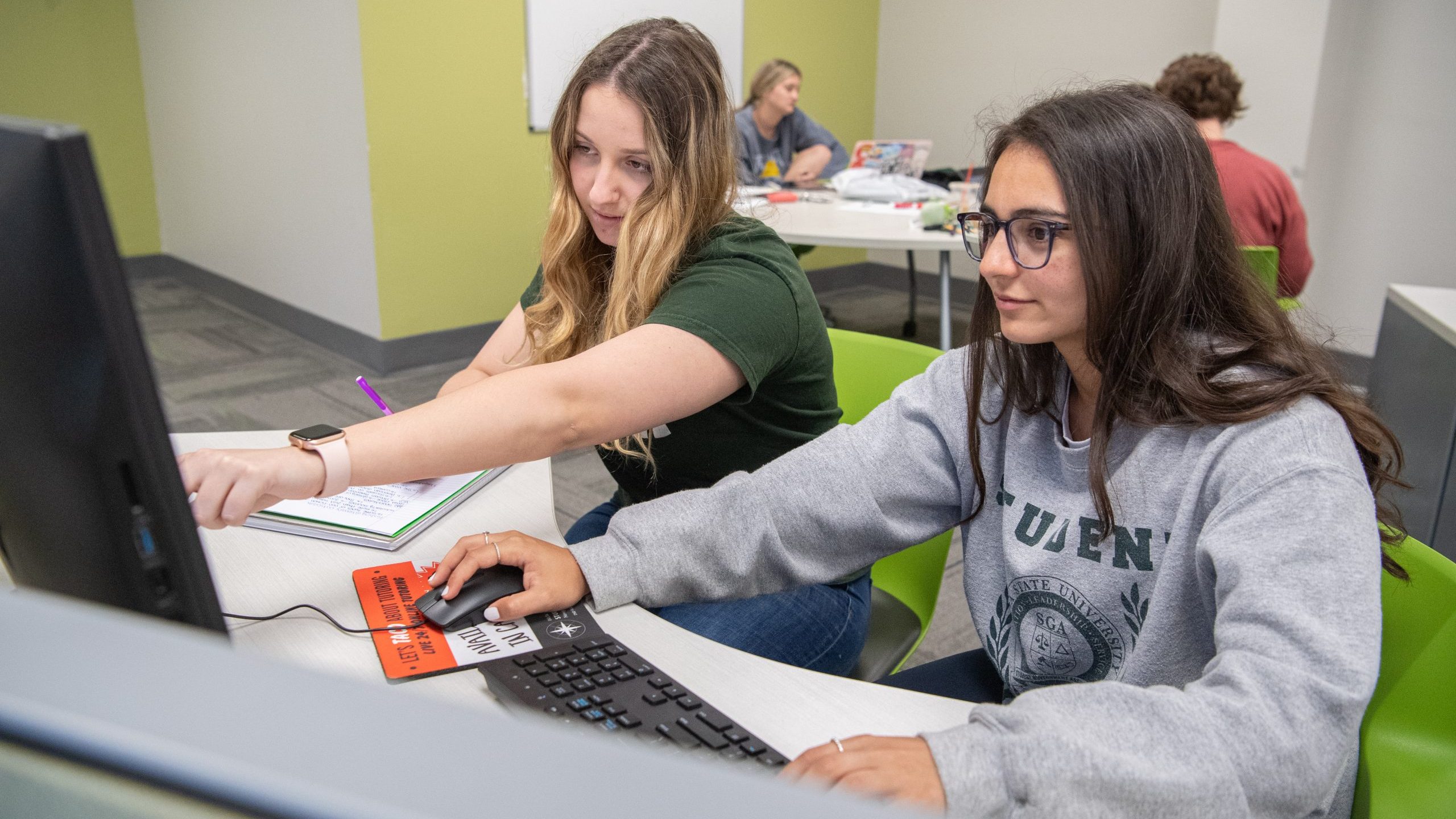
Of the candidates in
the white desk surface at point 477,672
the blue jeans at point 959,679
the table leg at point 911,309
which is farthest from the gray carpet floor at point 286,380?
the white desk surface at point 477,672

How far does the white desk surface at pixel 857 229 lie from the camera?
129 inches

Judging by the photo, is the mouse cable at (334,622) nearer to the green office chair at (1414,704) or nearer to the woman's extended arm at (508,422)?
the woman's extended arm at (508,422)

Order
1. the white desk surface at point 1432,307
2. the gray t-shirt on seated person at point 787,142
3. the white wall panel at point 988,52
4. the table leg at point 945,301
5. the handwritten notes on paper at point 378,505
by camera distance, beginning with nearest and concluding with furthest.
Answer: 1. the handwritten notes on paper at point 378,505
2. the white desk surface at point 1432,307
3. the table leg at point 945,301
4. the white wall panel at point 988,52
5. the gray t-shirt on seated person at point 787,142

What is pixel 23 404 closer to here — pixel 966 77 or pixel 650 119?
pixel 650 119

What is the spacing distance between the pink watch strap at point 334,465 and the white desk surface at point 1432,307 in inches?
86.1

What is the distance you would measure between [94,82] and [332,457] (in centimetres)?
521

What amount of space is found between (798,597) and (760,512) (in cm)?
16

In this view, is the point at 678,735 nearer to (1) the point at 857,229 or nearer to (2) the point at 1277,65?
(1) the point at 857,229

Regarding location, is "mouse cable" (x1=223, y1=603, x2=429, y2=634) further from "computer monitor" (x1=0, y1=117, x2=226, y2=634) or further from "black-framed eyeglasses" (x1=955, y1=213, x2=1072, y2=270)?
"black-framed eyeglasses" (x1=955, y1=213, x2=1072, y2=270)

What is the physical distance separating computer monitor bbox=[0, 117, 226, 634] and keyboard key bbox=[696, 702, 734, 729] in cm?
36

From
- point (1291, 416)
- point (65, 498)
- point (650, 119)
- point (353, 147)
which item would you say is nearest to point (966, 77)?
point (353, 147)

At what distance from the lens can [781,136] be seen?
16.0 feet

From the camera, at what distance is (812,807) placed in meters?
0.22

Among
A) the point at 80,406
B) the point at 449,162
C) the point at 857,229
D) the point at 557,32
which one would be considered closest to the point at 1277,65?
the point at 857,229
